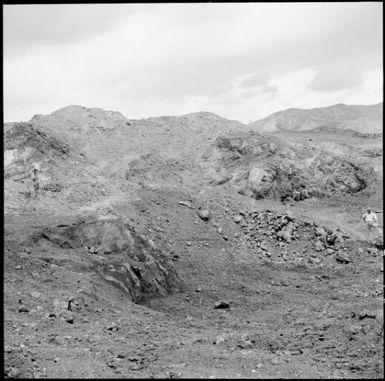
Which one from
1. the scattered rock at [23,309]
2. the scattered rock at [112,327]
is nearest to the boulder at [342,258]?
the scattered rock at [112,327]

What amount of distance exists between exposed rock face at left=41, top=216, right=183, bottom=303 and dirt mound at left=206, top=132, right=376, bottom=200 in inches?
280

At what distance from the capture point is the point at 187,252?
1470cm

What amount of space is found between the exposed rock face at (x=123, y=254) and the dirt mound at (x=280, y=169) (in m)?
7.12

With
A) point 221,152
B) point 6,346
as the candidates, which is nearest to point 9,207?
point 6,346

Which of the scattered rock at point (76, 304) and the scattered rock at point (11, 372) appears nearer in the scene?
the scattered rock at point (11, 372)

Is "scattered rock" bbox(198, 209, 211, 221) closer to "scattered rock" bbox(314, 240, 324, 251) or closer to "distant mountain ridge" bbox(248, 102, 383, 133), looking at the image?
"scattered rock" bbox(314, 240, 324, 251)

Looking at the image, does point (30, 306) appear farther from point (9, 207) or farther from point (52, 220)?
point (9, 207)

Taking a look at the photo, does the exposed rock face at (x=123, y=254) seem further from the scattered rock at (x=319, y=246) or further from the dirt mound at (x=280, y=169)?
the dirt mound at (x=280, y=169)

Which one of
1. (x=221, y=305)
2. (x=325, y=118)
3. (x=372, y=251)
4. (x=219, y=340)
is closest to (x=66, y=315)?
(x=219, y=340)

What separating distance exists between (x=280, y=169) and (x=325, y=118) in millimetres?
46942

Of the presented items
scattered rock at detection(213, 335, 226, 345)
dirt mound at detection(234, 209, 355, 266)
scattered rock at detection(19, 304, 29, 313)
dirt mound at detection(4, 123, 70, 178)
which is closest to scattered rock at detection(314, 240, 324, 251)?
dirt mound at detection(234, 209, 355, 266)

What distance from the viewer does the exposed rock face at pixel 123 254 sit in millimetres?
11883

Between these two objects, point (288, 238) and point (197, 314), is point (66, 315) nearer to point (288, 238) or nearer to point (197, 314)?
point (197, 314)

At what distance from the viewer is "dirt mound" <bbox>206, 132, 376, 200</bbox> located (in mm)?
19559
